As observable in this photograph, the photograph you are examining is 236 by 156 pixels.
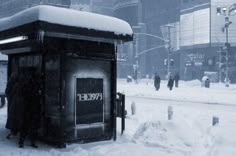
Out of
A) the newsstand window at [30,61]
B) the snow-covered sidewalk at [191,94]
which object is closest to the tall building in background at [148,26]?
the snow-covered sidewalk at [191,94]

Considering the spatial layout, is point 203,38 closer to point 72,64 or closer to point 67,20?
point 72,64

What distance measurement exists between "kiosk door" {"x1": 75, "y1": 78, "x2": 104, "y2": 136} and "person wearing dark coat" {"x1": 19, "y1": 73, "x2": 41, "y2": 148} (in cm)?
94

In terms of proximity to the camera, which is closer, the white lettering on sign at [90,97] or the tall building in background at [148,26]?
the white lettering on sign at [90,97]

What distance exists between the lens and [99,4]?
365 feet

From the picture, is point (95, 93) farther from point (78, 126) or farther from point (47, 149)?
point (47, 149)

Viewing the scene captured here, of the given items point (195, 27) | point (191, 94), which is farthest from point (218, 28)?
point (191, 94)

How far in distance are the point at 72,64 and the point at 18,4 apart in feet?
267

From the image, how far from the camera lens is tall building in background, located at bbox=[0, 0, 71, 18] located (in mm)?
77456

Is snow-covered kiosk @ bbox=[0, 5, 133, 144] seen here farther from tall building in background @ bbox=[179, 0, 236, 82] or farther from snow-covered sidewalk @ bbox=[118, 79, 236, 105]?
tall building in background @ bbox=[179, 0, 236, 82]

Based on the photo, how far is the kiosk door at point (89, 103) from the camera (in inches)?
318

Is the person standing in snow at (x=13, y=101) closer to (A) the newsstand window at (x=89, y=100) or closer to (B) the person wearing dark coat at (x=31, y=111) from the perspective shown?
(B) the person wearing dark coat at (x=31, y=111)

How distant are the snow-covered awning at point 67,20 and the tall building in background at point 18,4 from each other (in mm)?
68848

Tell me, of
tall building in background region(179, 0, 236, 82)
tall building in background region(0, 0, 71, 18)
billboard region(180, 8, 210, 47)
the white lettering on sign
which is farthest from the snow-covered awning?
tall building in background region(0, 0, 71, 18)

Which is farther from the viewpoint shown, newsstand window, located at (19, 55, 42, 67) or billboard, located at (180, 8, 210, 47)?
billboard, located at (180, 8, 210, 47)
